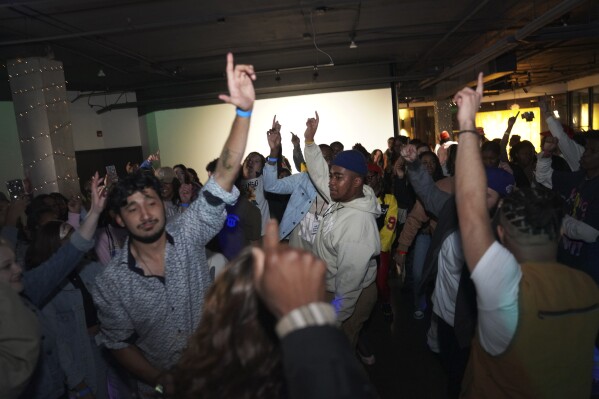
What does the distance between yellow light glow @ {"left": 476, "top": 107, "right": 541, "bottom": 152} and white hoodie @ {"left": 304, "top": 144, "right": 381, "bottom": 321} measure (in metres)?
19.7

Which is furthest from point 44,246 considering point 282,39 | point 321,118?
point 321,118

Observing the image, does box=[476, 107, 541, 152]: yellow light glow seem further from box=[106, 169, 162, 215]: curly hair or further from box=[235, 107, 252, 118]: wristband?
box=[106, 169, 162, 215]: curly hair

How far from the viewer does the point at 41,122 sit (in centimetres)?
747

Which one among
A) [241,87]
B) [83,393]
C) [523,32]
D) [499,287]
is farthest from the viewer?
[523,32]

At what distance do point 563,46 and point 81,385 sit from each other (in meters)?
12.9

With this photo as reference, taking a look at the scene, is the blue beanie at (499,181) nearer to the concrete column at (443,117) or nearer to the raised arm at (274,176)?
the raised arm at (274,176)

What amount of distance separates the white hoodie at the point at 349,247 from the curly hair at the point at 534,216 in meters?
1.25

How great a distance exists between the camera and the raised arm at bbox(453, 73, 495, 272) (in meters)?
1.36

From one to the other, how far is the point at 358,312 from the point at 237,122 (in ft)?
5.79

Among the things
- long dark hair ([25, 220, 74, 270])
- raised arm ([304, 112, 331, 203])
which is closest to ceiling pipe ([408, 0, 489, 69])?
raised arm ([304, 112, 331, 203])

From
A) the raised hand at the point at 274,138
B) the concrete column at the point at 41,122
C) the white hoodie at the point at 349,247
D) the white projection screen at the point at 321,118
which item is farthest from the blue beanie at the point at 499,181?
the white projection screen at the point at 321,118

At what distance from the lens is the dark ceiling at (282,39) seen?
245 inches

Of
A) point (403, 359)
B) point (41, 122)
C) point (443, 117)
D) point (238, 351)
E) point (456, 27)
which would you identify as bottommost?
point (403, 359)

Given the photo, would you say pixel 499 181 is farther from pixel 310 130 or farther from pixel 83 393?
pixel 83 393
